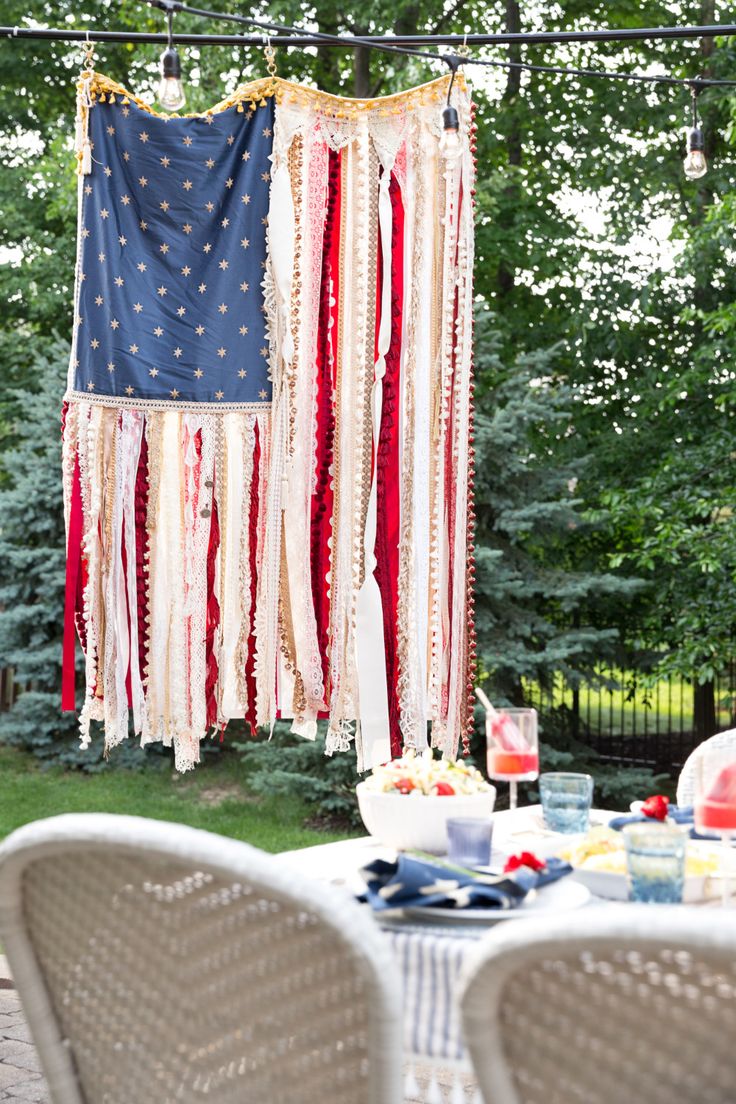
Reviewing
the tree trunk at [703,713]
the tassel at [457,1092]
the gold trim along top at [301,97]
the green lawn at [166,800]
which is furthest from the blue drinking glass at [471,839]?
the tree trunk at [703,713]

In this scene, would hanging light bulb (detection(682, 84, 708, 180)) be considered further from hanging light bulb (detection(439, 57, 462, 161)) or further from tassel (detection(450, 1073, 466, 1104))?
tassel (detection(450, 1073, 466, 1104))

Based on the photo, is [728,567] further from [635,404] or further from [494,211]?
[494,211]

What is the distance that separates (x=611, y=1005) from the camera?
3.09 feet

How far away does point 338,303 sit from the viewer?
8.53ft

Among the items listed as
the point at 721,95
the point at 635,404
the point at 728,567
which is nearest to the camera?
the point at 728,567

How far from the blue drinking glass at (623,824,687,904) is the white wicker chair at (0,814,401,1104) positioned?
1.98ft

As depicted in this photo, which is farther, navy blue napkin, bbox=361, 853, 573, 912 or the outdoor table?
navy blue napkin, bbox=361, 853, 573, 912

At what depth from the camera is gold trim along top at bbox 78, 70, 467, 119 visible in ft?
8.20

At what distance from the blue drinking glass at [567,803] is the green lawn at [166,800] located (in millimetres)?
3723

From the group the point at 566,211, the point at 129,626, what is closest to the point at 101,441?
the point at 129,626

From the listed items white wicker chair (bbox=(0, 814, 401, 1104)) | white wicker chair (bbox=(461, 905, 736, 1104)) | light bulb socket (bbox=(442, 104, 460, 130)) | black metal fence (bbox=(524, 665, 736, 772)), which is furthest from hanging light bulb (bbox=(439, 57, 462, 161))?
black metal fence (bbox=(524, 665, 736, 772))

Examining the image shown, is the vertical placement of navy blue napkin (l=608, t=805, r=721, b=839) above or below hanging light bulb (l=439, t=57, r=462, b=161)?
below

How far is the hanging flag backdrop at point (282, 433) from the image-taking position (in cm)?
254

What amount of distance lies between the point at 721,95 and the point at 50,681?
5139 mm
